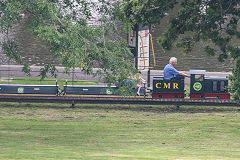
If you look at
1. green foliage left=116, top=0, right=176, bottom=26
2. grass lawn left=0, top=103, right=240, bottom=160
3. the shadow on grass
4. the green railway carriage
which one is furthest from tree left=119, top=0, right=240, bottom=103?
the shadow on grass

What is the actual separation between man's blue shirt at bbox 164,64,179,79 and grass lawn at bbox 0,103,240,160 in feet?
5.05

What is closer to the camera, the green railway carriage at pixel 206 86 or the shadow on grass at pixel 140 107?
the green railway carriage at pixel 206 86

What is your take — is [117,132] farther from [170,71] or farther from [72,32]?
[170,71]

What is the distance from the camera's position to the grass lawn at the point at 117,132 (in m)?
12.9

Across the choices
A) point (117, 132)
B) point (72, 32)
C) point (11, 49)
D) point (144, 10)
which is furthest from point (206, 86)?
point (72, 32)

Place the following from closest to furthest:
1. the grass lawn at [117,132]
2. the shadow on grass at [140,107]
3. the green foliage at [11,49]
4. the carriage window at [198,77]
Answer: the grass lawn at [117,132], the green foliage at [11,49], the carriage window at [198,77], the shadow on grass at [140,107]

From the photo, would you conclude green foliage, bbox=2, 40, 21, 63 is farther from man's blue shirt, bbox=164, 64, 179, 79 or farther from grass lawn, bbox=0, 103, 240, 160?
man's blue shirt, bbox=164, 64, 179, 79

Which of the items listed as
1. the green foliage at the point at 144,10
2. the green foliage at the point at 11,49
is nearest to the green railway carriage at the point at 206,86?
the green foliage at the point at 144,10

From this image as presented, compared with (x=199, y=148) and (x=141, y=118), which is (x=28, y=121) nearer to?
(x=141, y=118)

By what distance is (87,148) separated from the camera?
14.0 m

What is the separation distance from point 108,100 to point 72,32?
28.7 ft

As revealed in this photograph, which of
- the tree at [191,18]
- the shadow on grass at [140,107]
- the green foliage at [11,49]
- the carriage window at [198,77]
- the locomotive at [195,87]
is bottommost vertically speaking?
the shadow on grass at [140,107]

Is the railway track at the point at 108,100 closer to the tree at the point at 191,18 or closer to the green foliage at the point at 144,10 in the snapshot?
the tree at the point at 191,18

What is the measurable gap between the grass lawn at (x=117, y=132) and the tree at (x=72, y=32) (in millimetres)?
2144
